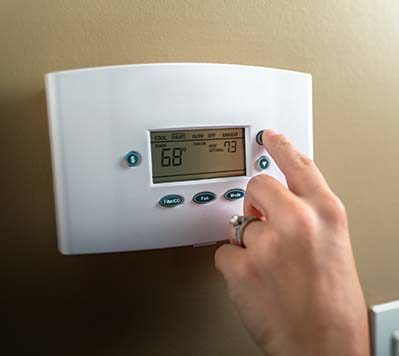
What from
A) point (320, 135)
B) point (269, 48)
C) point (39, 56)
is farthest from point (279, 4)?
point (39, 56)

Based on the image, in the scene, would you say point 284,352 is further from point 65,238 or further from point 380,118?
point 380,118

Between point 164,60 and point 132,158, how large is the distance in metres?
0.12

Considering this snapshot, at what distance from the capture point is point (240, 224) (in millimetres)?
403

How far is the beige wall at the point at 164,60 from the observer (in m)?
0.42

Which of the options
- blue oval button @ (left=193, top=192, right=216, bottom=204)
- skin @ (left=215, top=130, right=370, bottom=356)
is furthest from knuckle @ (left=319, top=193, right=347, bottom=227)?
blue oval button @ (left=193, top=192, right=216, bottom=204)

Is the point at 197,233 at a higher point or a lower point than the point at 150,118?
lower

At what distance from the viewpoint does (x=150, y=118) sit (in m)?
0.40

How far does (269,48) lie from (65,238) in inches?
11.9

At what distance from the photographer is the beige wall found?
0.42 meters

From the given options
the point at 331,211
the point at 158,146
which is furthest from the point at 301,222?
the point at 158,146

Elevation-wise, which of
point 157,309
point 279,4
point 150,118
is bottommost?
point 157,309

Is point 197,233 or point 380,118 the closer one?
point 197,233

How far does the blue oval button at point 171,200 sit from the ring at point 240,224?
0.18ft

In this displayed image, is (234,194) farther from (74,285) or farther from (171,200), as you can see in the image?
(74,285)
